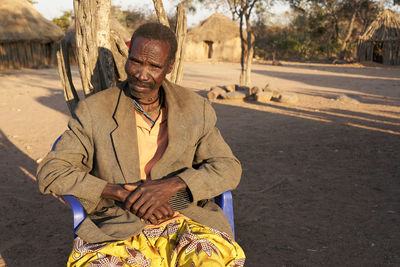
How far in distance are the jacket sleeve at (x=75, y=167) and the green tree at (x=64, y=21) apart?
35.3 metres

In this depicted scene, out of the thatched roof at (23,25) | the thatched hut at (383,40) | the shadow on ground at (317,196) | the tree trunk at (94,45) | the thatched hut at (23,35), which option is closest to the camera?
the tree trunk at (94,45)

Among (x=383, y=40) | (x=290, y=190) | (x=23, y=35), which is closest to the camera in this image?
(x=290, y=190)

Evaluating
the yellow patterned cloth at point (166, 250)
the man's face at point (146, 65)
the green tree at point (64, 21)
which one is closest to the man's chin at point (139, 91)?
the man's face at point (146, 65)

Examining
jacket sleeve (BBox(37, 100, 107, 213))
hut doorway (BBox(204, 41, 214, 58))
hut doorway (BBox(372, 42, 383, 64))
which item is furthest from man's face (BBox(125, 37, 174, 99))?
hut doorway (BBox(204, 41, 214, 58))

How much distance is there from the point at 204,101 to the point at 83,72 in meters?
1.00

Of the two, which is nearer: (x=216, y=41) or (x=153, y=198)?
(x=153, y=198)

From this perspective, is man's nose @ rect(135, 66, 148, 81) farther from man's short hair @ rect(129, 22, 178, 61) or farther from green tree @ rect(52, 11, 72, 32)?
green tree @ rect(52, 11, 72, 32)

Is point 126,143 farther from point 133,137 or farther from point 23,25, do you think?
point 23,25

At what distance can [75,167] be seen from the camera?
184 cm

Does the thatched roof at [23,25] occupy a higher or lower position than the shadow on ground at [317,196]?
higher

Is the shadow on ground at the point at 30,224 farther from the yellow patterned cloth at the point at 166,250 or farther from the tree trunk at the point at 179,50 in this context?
the tree trunk at the point at 179,50

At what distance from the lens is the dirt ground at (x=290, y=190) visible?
284 cm

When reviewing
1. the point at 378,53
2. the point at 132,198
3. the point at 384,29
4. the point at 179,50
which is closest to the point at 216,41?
the point at 378,53

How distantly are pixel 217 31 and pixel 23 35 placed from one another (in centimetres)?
1589
